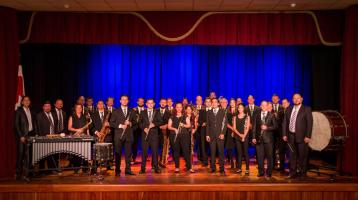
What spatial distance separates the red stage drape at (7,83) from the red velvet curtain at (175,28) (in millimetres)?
446

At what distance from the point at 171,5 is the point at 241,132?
332cm

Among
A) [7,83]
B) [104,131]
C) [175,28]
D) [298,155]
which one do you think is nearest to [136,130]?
[104,131]

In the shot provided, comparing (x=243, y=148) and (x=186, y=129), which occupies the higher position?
(x=186, y=129)

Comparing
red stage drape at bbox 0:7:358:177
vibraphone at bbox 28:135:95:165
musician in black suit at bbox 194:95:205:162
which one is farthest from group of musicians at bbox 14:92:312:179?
red stage drape at bbox 0:7:358:177

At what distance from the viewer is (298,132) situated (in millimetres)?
7973

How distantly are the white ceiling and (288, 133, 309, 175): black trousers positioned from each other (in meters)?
3.07

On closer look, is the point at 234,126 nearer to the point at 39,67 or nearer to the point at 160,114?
the point at 160,114

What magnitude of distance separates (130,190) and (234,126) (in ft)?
9.35

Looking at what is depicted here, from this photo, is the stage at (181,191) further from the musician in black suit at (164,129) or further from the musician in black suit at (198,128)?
the musician in black suit at (198,128)

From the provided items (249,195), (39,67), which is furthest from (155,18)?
(249,195)

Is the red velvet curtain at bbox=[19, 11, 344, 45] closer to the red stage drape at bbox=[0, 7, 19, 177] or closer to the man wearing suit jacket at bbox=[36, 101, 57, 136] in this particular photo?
the red stage drape at bbox=[0, 7, 19, 177]

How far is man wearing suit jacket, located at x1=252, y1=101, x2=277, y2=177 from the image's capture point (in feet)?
26.3

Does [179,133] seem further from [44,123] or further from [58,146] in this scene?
[44,123]

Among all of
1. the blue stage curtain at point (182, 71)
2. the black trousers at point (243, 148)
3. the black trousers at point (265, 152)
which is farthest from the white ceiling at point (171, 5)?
the black trousers at point (265, 152)
